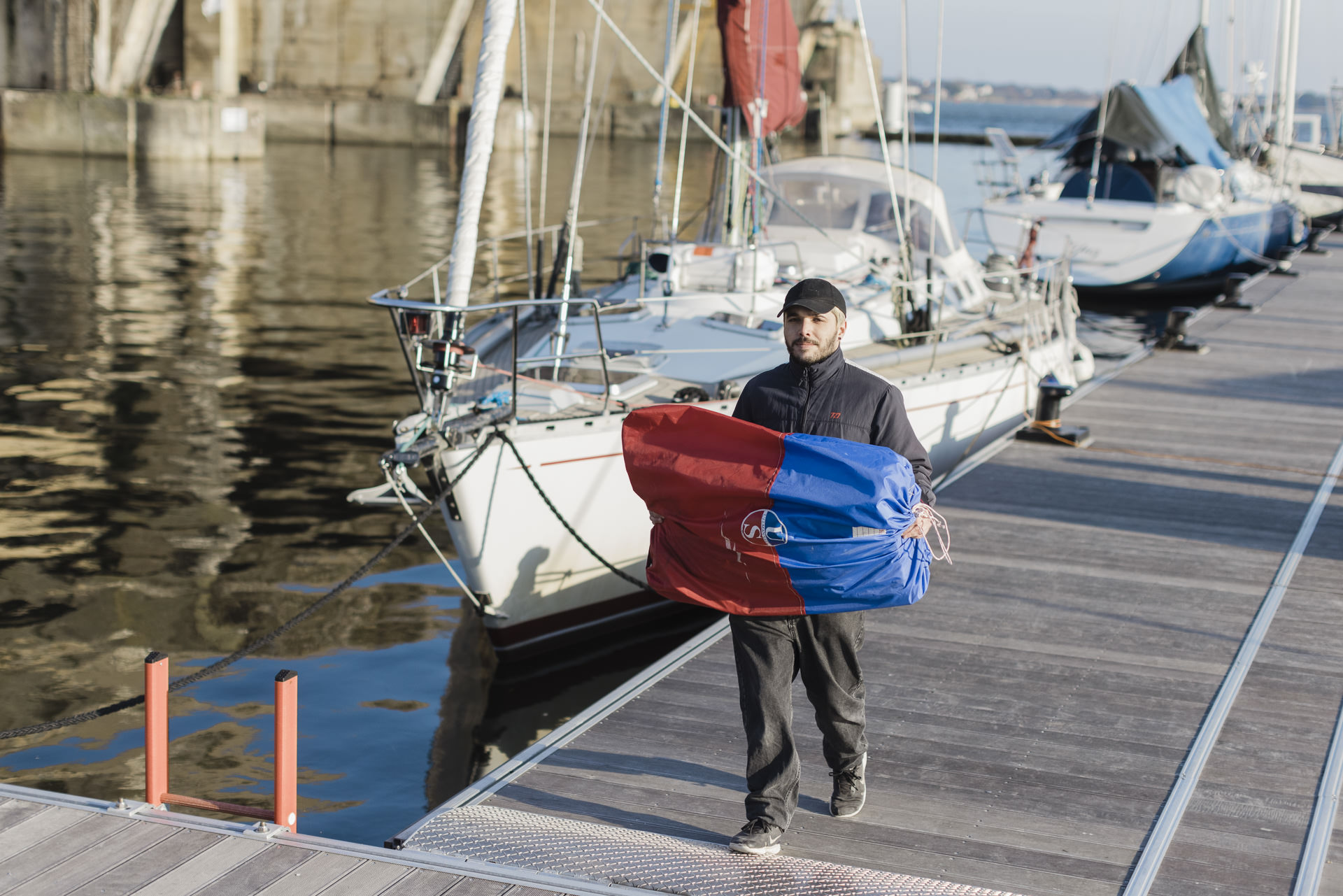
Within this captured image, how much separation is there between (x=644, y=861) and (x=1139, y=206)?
70.2 ft

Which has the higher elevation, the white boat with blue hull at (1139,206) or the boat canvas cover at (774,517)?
the white boat with blue hull at (1139,206)

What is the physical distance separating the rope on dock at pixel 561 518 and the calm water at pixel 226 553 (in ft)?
1.82

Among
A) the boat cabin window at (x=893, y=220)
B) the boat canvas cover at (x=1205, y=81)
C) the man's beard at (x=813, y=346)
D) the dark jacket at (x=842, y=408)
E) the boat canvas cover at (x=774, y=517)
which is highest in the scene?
the boat canvas cover at (x=1205, y=81)

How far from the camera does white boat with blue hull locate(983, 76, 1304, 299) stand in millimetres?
23234

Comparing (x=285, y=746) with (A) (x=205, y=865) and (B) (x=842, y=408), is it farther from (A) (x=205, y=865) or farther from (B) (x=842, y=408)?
(B) (x=842, y=408)

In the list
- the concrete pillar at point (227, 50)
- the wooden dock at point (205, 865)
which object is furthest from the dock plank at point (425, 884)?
the concrete pillar at point (227, 50)

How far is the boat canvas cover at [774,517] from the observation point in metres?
4.33

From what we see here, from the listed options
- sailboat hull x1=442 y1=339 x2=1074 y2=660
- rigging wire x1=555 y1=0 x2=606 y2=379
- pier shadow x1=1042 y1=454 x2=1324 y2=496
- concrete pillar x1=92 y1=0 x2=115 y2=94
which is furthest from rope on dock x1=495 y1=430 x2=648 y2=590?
concrete pillar x1=92 y1=0 x2=115 y2=94

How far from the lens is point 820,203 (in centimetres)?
1223

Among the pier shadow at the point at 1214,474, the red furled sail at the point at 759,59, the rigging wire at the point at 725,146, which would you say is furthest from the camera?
the red furled sail at the point at 759,59

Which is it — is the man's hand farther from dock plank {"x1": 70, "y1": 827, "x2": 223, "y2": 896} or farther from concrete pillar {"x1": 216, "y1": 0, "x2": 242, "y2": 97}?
concrete pillar {"x1": 216, "y1": 0, "x2": 242, "y2": 97}

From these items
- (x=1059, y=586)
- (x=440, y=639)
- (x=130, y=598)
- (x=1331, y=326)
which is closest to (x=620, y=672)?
(x=440, y=639)

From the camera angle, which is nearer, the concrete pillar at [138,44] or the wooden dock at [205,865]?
the wooden dock at [205,865]

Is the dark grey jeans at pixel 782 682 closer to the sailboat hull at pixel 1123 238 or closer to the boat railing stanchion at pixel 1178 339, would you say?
the boat railing stanchion at pixel 1178 339
